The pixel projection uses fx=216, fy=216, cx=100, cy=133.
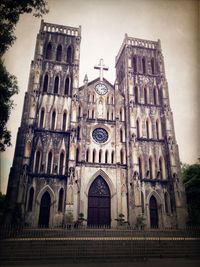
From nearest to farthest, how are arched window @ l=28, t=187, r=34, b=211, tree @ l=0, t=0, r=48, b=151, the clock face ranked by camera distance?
tree @ l=0, t=0, r=48, b=151, arched window @ l=28, t=187, r=34, b=211, the clock face

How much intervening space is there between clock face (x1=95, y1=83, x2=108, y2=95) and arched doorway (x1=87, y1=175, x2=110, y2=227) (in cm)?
745

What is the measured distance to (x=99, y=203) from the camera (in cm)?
1605

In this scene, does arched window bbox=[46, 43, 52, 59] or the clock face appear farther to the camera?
arched window bbox=[46, 43, 52, 59]

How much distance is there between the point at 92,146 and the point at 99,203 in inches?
171

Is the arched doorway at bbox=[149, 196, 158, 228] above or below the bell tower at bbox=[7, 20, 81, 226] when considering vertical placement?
below

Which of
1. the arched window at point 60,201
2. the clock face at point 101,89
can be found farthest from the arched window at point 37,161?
the clock face at point 101,89

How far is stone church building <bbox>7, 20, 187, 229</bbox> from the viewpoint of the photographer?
14992 millimetres

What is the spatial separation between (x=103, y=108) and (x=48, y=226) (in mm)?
10130

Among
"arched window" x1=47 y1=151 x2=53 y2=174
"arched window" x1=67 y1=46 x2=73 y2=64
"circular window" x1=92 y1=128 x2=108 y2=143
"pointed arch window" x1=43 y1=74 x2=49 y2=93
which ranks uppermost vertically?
"arched window" x1=67 y1=46 x2=73 y2=64

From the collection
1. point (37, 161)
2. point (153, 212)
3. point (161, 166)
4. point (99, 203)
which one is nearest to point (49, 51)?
point (37, 161)

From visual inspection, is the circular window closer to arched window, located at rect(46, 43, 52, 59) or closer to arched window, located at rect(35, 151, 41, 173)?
arched window, located at rect(35, 151, 41, 173)

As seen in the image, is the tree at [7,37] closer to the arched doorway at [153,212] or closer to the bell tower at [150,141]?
the bell tower at [150,141]

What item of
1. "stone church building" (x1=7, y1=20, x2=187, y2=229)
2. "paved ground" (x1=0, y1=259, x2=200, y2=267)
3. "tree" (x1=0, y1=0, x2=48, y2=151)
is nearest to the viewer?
"paved ground" (x1=0, y1=259, x2=200, y2=267)

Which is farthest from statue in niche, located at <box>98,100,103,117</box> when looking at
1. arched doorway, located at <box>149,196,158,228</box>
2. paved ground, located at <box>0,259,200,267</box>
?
paved ground, located at <box>0,259,200,267</box>
